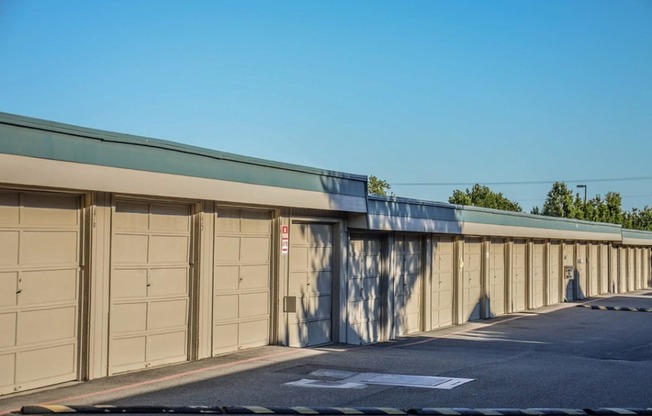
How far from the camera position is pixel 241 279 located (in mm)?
15047

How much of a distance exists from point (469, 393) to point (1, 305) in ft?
19.3

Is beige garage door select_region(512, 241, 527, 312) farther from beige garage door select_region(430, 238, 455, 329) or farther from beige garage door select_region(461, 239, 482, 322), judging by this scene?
beige garage door select_region(430, 238, 455, 329)

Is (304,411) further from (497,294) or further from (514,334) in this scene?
(497,294)

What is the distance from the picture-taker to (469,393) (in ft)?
35.9

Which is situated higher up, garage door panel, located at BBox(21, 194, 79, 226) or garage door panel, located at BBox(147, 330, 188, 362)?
garage door panel, located at BBox(21, 194, 79, 226)

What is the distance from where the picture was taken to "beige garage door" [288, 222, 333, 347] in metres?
16.7

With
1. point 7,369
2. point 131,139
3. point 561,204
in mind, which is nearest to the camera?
point 7,369

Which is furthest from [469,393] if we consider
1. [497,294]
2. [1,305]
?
[497,294]

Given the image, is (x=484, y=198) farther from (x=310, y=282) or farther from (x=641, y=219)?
(x=310, y=282)

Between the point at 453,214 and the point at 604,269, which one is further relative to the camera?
the point at 604,269

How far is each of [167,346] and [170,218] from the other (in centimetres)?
198

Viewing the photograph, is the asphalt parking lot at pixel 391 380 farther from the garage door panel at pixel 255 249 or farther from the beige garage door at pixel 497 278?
the beige garage door at pixel 497 278

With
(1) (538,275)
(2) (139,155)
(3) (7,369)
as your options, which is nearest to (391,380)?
(2) (139,155)

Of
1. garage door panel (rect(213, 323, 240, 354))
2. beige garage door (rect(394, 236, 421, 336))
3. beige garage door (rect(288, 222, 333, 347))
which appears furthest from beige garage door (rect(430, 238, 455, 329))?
garage door panel (rect(213, 323, 240, 354))
